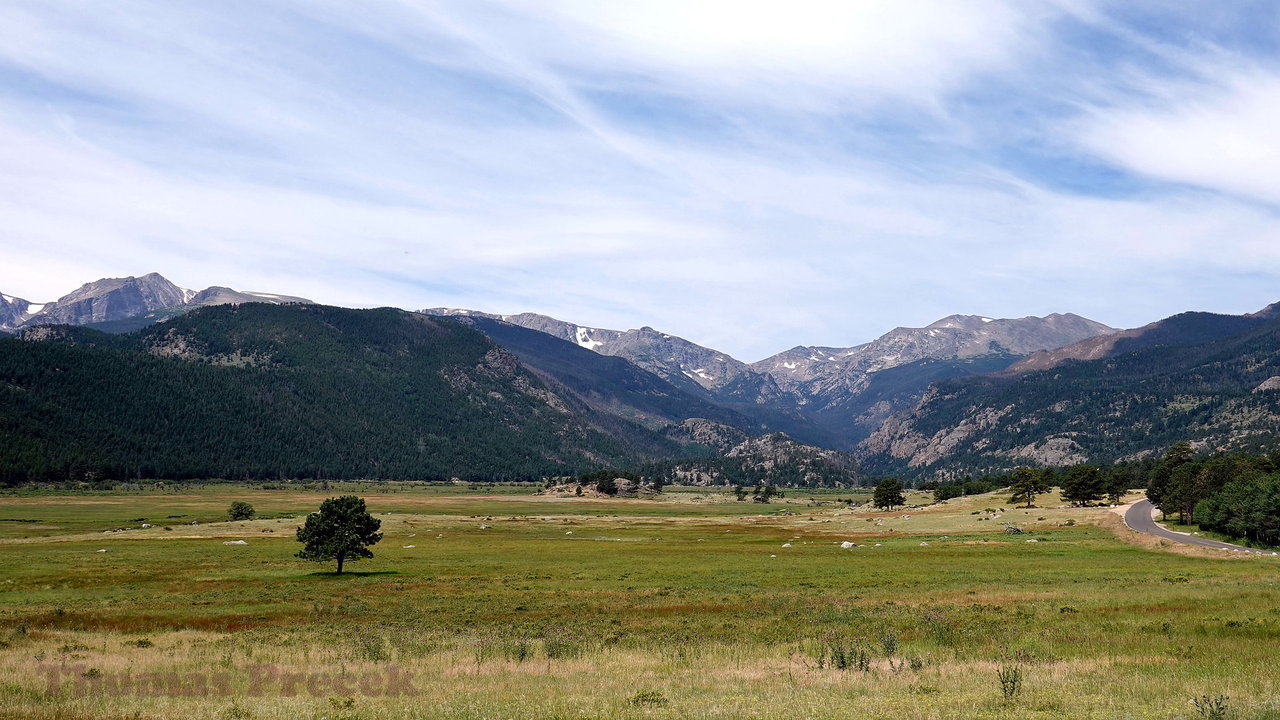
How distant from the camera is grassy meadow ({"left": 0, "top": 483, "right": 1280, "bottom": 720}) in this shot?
2094 cm

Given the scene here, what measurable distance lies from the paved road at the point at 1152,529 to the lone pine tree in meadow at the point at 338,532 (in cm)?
9056

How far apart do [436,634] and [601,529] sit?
4437 inches

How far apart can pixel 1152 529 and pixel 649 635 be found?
105 meters

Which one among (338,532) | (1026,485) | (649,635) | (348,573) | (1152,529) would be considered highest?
(649,635)

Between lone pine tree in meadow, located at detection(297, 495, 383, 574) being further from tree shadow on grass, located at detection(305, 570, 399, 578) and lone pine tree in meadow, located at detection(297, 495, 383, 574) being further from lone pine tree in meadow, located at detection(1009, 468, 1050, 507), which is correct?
lone pine tree in meadow, located at detection(1009, 468, 1050, 507)

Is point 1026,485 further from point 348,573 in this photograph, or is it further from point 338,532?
point 338,532

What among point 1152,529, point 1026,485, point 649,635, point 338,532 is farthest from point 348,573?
point 1026,485

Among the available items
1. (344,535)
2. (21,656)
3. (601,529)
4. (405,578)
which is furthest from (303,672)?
(601,529)

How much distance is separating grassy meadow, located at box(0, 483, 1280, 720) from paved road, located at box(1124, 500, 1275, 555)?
7684 millimetres

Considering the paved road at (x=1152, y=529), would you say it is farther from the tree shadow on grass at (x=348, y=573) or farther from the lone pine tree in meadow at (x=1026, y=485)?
the tree shadow on grass at (x=348, y=573)

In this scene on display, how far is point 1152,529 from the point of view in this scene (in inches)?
4316

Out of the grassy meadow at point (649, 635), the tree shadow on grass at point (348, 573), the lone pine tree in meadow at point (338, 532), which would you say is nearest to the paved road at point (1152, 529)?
the grassy meadow at point (649, 635)

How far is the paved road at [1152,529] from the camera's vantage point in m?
85.6

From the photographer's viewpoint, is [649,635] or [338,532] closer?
[649,635]
